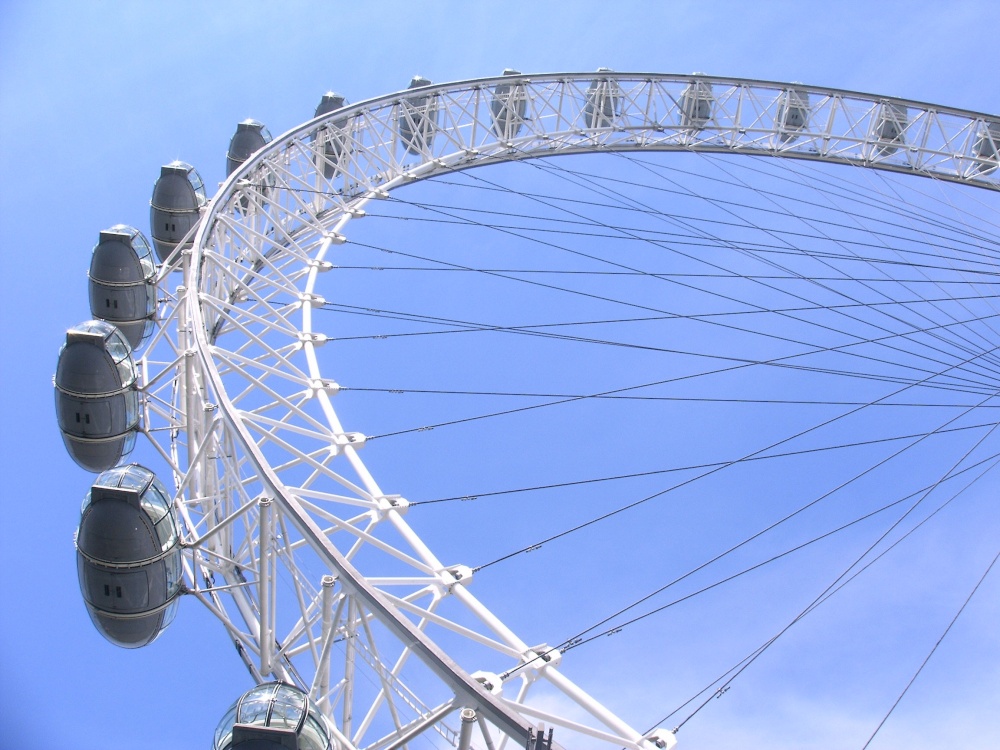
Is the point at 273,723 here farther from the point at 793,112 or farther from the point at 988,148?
the point at 988,148

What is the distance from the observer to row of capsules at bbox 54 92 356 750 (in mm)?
10578

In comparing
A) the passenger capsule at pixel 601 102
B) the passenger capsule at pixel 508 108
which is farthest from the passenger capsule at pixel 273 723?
the passenger capsule at pixel 601 102

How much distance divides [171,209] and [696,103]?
1789cm

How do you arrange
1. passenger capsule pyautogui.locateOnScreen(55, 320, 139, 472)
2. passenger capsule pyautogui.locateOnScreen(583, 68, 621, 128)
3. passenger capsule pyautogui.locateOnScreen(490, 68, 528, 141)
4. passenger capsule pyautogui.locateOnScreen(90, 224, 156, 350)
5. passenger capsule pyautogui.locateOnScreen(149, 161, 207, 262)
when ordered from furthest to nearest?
A: passenger capsule pyautogui.locateOnScreen(583, 68, 621, 128), passenger capsule pyautogui.locateOnScreen(490, 68, 528, 141), passenger capsule pyautogui.locateOnScreen(149, 161, 207, 262), passenger capsule pyautogui.locateOnScreen(90, 224, 156, 350), passenger capsule pyautogui.locateOnScreen(55, 320, 139, 472)

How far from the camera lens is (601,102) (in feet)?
106

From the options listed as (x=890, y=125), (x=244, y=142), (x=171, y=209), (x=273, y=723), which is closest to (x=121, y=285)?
(x=171, y=209)

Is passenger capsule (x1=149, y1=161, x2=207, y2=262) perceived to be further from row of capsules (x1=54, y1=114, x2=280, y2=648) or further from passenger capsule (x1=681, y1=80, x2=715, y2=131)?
passenger capsule (x1=681, y1=80, x2=715, y2=131)

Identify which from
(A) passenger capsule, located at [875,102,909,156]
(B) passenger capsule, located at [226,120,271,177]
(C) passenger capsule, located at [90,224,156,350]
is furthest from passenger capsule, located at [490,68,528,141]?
(C) passenger capsule, located at [90,224,156,350]

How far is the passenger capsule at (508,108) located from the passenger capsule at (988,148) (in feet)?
51.7

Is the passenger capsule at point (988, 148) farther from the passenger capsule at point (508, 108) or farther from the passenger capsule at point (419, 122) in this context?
the passenger capsule at point (419, 122)

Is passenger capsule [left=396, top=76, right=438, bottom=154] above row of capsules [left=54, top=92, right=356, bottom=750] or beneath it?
above

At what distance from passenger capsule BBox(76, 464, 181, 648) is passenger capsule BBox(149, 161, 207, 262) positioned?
12735 millimetres

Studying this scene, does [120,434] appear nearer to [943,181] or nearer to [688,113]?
[688,113]

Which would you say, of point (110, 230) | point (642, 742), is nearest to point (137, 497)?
point (642, 742)
